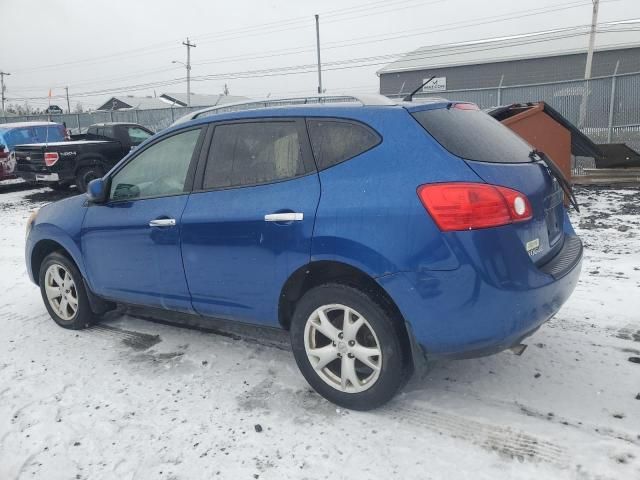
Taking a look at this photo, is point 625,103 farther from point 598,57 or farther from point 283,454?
point 598,57

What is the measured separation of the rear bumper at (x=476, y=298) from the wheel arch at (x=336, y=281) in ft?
0.42

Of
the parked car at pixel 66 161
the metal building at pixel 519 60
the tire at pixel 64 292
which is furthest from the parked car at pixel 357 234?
the metal building at pixel 519 60

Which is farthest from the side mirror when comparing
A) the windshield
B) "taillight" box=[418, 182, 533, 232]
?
the windshield

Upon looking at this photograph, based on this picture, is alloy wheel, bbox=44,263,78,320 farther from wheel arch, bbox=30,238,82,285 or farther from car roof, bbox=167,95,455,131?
car roof, bbox=167,95,455,131

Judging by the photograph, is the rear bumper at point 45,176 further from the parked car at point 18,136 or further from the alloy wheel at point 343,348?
the alloy wheel at point 343,348

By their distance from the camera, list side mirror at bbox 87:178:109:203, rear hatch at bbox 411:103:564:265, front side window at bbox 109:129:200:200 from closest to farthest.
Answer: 1. rear hatch at bbox 411:103:564:265
2. front side window at bbox 109:129:200:200
3. side mirror at bbox 87:178:109:203

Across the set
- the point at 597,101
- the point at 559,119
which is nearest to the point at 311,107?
the point at 559,119

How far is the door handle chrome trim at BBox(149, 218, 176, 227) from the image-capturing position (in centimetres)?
355

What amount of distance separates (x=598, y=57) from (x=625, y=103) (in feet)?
98.4

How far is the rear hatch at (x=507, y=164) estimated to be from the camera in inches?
106

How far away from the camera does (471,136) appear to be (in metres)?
2.90

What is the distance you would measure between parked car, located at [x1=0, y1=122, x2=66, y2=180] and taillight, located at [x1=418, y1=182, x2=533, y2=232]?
43.0ft

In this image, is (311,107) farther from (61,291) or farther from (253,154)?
(61,291)

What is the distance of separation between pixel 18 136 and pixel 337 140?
45.7 ft
